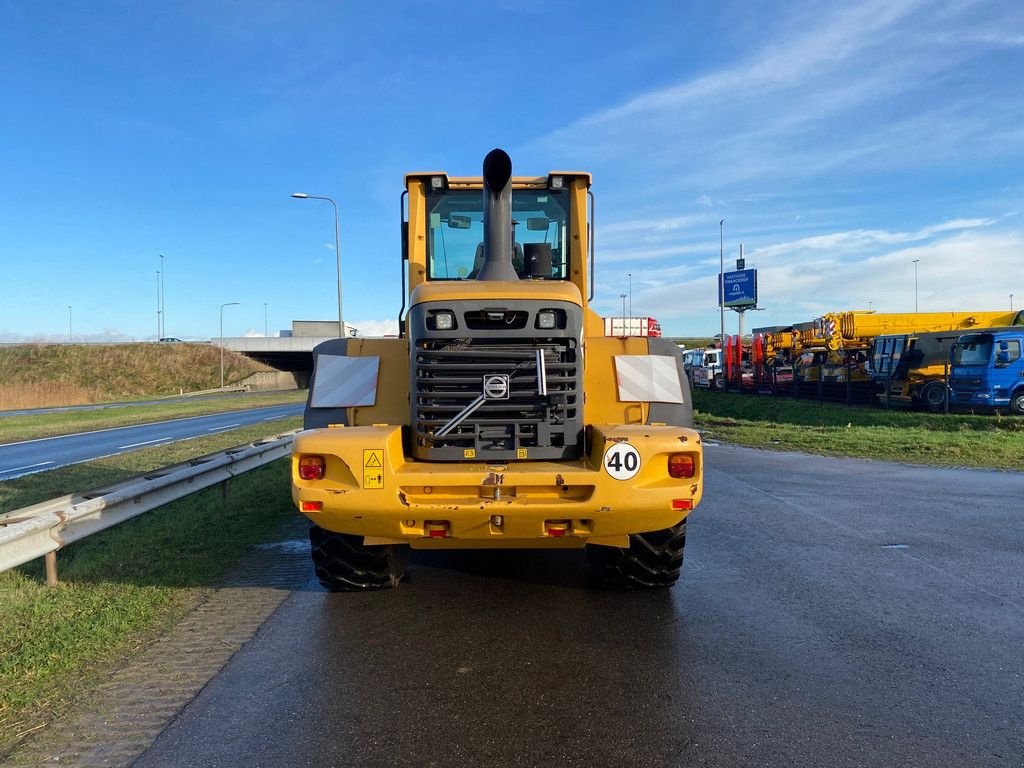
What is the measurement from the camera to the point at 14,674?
12.9 ft

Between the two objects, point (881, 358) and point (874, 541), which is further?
point (881, 358)

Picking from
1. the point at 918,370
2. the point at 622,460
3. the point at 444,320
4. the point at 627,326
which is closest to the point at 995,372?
the point at 918,370

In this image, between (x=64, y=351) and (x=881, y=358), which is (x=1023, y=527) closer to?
(x=881, y=358)

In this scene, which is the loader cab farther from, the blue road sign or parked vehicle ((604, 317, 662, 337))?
the blue road sign

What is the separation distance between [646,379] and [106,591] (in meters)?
4.19

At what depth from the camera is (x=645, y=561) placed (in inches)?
210

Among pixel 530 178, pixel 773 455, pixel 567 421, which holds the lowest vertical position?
pixel 773 455

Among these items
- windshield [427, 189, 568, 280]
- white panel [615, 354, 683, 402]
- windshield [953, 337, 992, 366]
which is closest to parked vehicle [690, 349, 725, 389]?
windshield [953, 337, 992, 366]

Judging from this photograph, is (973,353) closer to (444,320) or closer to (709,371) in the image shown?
(709,371)

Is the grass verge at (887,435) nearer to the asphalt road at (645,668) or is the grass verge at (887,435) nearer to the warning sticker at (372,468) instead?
the asphalt road at (645,668)

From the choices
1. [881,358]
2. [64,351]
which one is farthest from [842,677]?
[64,351]

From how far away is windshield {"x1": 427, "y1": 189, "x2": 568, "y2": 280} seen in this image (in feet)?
20.7

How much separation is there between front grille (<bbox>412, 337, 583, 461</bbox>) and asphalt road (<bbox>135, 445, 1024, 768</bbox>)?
112 cm

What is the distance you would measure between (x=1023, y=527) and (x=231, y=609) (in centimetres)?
748
